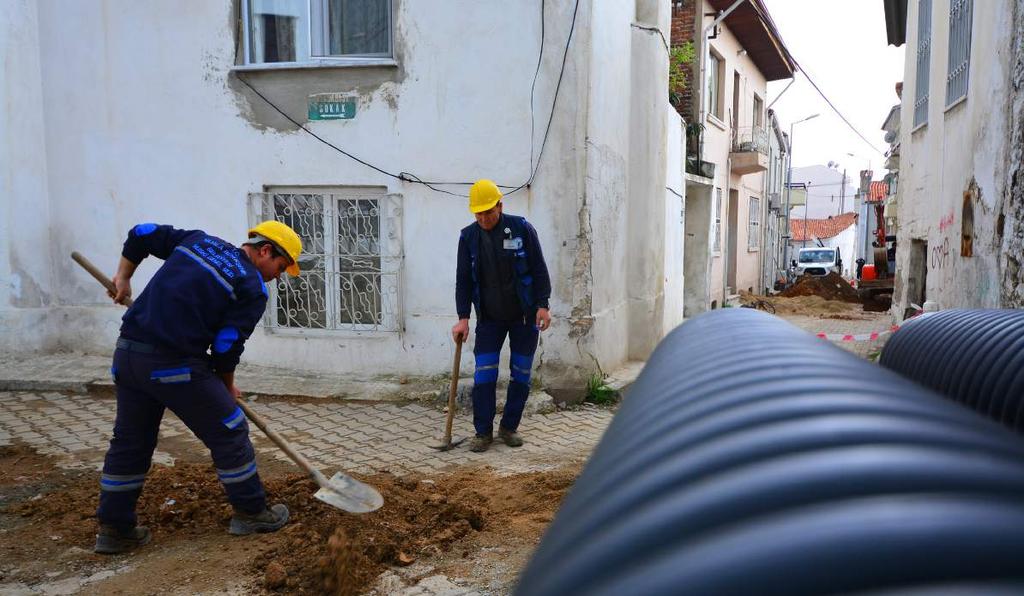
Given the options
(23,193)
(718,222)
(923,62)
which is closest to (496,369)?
(23,193)

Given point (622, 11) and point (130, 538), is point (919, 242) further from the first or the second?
point (130, 538)

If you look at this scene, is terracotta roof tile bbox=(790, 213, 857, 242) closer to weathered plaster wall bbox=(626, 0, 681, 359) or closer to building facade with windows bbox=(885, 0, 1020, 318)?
building facade with windows bbox=(885, 0, 1020, 318)

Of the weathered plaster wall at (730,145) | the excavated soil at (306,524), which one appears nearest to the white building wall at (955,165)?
the weathered plaster wall at (730,145)

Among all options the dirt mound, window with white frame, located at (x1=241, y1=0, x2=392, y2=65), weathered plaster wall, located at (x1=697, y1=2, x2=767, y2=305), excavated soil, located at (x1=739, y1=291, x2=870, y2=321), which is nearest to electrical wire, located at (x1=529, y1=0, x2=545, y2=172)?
window with white frame, located at (x1=241, y1=0, x2=392, y2=65)

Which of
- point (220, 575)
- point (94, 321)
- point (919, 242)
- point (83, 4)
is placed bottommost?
point (220, 575)

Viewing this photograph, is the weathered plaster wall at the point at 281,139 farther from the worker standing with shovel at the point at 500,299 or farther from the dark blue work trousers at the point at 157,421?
the dark blue work trousers at the point at 157,421

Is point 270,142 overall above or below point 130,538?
above

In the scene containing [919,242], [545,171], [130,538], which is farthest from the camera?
[919,242]

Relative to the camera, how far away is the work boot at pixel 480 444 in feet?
17.9

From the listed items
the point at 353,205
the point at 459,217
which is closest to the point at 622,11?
the point at 459,217

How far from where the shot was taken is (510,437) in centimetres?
558

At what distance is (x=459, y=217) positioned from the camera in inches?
277

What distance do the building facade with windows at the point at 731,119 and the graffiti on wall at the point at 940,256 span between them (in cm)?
419

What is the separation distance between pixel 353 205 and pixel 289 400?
201cm
